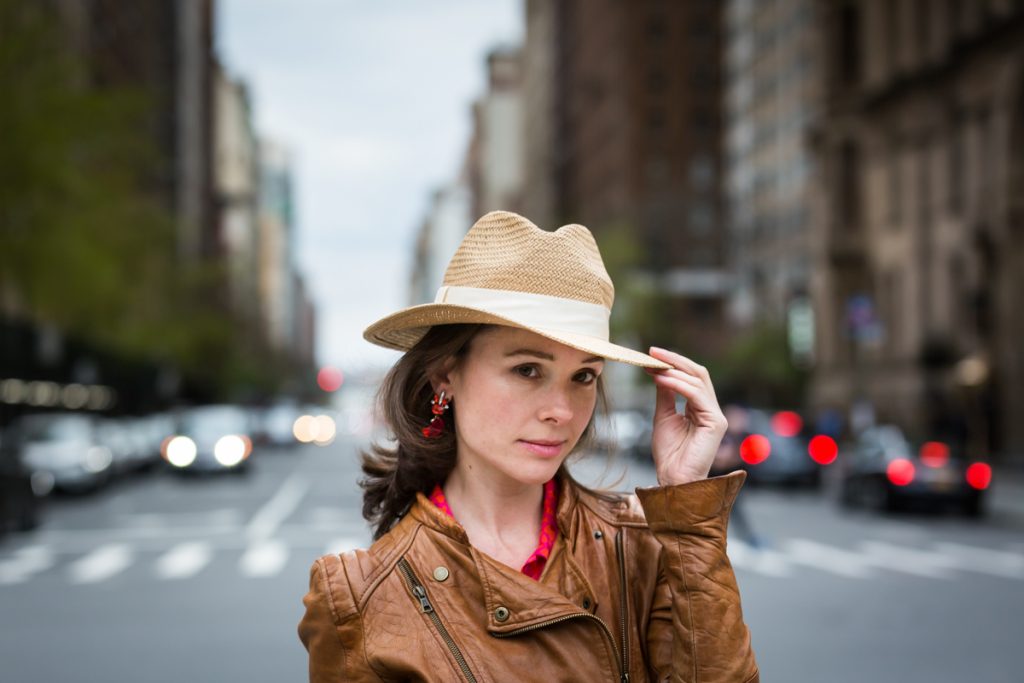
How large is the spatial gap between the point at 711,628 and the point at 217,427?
35.4 meters

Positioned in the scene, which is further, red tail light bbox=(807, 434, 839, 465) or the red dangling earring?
red tail light bbox=(807, 434, 839, 465)

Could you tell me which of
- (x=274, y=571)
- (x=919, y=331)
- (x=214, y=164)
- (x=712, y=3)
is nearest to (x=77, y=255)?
(x=274, y=571)

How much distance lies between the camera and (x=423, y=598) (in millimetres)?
Answer: 2801

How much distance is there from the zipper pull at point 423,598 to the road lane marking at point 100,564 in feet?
43.1

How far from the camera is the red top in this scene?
2980mm

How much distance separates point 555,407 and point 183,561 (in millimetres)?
14928

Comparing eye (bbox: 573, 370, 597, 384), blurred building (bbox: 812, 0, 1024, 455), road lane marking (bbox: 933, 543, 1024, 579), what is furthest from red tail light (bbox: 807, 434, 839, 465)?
eye (bbox: 573, 370, 597, 384)

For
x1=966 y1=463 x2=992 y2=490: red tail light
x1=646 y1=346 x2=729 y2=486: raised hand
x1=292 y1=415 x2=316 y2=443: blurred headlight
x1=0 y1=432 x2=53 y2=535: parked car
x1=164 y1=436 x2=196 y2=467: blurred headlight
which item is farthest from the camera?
x1=292 y1=415 x2=316 y2=443: blurred headlight

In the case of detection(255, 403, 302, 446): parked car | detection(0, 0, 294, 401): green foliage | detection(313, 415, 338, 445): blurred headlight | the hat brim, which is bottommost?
detection(313, 415, 338, 445): blurred headlight

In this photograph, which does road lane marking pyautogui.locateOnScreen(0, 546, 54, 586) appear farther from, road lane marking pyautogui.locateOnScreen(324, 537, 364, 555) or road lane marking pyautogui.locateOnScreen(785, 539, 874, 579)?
road lane marking pyautogui.locateOnScreen(785, 539, 874, 579)

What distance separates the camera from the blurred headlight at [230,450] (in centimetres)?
3641

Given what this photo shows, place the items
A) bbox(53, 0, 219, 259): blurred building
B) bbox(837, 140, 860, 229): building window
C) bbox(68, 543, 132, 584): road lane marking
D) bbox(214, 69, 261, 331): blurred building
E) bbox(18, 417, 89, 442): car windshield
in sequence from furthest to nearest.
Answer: bbox(214, 69, 261, 331): blurred building → bbox(53, 0, 219, 259): blurred building → bbox(837, 140, 860, 229): building window → bbox(18, 417, 89, 442): car windshield → bbox(68, 543, 132, 584): road lane marking

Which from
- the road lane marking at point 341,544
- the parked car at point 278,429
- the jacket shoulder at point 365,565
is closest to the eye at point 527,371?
the jacket shoulder at point 365,565

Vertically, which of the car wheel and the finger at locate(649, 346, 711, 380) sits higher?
the finger at locate(649, 346, 711, 380)
